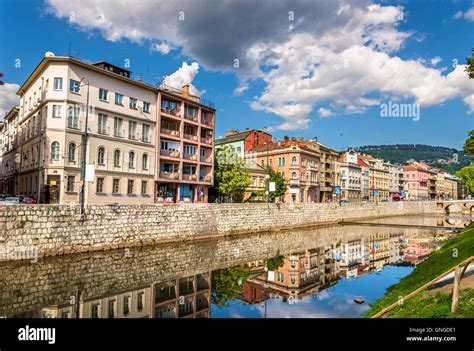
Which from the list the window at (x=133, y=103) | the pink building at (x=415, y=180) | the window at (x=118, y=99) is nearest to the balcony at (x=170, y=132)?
the window at (x=133, y=103)

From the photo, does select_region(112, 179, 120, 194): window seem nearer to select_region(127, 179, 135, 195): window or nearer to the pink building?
select_region(127, 179, 135, 195): window

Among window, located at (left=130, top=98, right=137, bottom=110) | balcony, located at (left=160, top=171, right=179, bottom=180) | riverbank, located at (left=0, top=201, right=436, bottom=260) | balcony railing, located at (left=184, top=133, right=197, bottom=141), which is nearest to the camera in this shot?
riverbank, located at (left=0, top=201, right=436, bottom=260)

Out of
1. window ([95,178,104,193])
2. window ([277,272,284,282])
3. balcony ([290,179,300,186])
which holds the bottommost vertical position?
window ([277,272,284,282])

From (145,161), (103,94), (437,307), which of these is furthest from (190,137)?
(437,307)

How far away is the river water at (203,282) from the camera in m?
16.4

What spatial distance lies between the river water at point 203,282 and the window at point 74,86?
19.6 metres

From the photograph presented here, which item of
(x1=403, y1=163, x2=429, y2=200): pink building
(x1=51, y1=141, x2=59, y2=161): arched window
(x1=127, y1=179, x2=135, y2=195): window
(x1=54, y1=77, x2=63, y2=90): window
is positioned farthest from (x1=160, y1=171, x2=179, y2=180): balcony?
(x1=403, y1=163, x2=429, y2=200): pink building

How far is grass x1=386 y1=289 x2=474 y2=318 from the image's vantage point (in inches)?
344

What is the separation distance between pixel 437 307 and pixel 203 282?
14.7 metres

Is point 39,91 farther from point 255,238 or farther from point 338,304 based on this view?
point 338,304

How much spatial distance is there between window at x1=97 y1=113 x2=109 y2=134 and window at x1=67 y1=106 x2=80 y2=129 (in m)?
2.77

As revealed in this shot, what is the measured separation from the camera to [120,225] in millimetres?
30406

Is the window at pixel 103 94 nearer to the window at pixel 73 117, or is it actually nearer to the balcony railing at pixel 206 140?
the window at pixel 73 117
